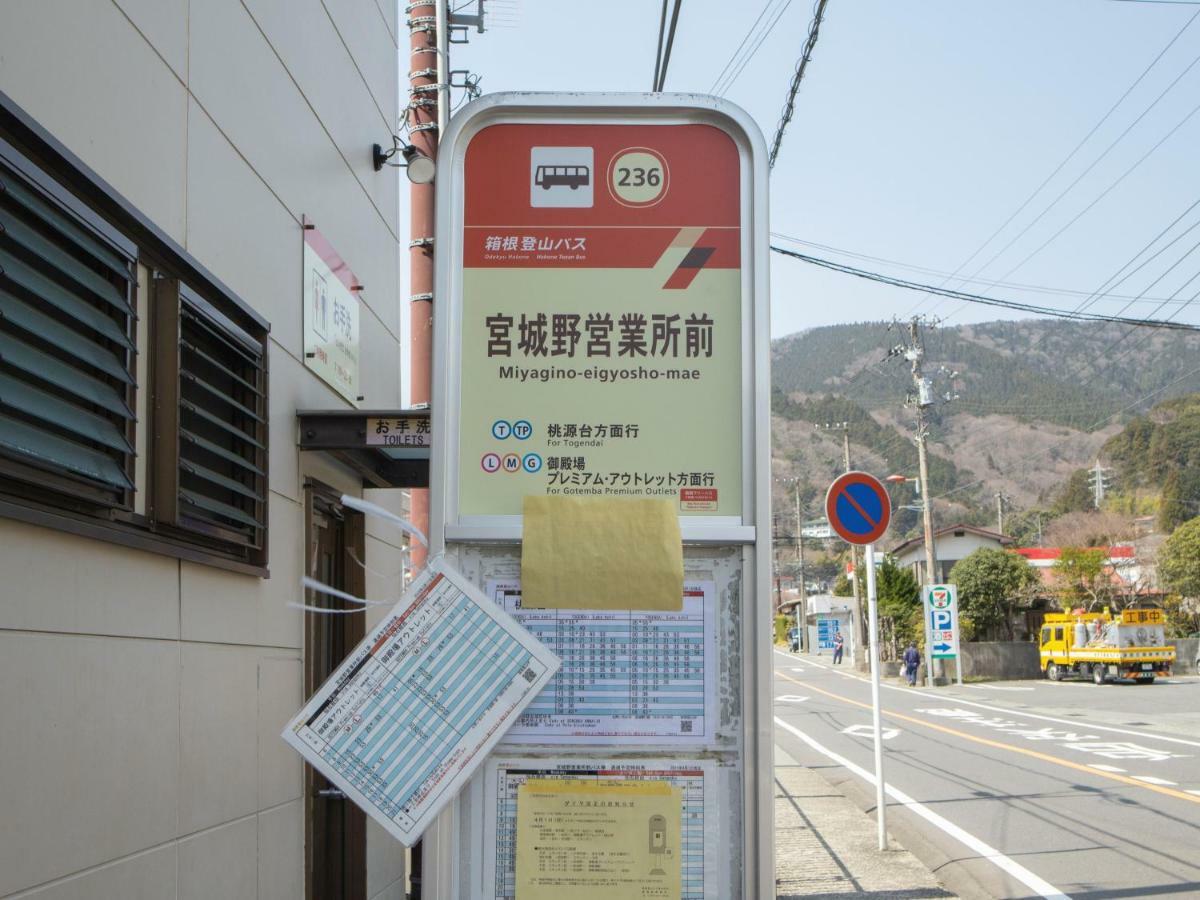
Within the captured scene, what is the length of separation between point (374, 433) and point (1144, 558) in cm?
5466

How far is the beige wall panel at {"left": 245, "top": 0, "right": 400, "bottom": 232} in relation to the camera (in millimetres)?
6221

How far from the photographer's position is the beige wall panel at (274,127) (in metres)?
5.01

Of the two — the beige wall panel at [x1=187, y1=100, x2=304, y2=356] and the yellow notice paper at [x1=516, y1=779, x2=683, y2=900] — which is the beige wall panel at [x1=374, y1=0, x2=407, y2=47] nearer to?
the beige wall panel at [x1=187, y1=100, x2=304, y2=356]

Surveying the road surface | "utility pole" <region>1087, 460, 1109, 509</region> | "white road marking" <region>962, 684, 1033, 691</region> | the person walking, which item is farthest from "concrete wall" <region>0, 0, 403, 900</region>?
"utility pole" <region>1087, 460, 1109, 509</region>

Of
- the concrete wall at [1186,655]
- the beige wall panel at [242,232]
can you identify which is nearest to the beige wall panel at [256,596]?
the beige wall panel at [242,232]

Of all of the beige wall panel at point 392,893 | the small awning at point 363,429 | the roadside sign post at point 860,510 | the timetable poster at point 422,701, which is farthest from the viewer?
the roadside sign post at point 860,510

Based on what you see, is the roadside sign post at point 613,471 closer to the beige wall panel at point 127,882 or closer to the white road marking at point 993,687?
the beige wall panel at point 127,882

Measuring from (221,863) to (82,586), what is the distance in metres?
1.71

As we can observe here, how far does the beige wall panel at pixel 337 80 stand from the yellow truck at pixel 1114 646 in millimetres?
33818

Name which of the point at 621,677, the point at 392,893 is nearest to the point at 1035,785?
the point at 392,893

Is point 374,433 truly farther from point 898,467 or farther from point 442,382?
point 898,467

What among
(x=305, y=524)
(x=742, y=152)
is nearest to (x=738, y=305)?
(x=742, y=152)

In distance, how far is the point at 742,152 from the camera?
271 cm

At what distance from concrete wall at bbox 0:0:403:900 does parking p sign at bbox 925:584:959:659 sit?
31966 mm
